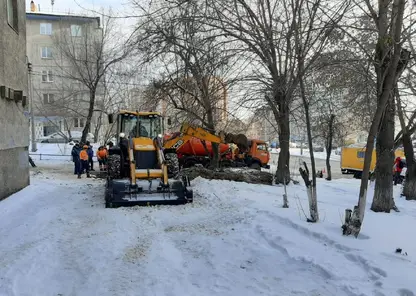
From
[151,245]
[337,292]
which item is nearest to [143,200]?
[151,245]

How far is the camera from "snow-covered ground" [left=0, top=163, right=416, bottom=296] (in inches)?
180

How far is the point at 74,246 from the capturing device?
6340 mm

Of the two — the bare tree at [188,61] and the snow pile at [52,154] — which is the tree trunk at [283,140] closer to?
the bare tree at [188,61]

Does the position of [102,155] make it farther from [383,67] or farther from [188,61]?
[383,67]

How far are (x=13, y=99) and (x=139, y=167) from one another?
13.0 feet

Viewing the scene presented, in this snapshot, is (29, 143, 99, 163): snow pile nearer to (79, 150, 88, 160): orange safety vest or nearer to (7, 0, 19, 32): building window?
(79, 150, 88, 160): orange safety vest

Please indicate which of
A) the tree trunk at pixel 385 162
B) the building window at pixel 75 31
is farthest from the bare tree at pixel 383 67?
the building window at pixel 75 31

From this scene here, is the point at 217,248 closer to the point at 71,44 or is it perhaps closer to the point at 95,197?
the point at 95,197

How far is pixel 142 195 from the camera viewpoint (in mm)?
9891

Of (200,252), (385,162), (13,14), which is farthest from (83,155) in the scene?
(385,162)

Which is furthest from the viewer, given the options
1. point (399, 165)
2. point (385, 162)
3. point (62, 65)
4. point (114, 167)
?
point (62, 65)

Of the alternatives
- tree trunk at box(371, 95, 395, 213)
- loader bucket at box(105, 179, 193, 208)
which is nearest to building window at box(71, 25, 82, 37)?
loader bucket at box(105, 179, 193, 208)

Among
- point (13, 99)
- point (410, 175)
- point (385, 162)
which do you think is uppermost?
point (13, 99)

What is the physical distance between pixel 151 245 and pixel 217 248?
3.60 feet
